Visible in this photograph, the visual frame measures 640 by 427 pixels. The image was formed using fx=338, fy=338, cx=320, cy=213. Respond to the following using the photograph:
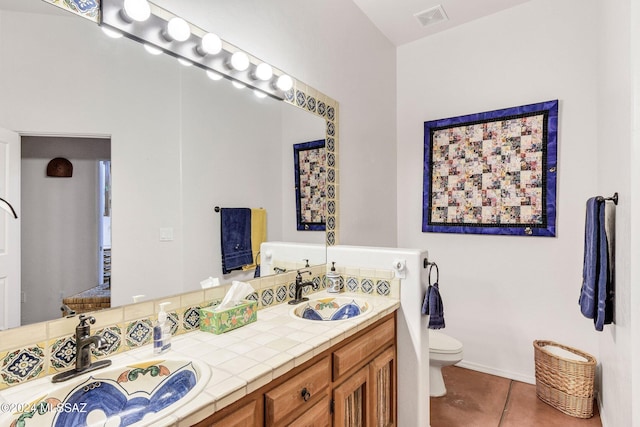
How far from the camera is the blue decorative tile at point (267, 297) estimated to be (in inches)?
68.7

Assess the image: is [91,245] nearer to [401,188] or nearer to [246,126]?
[246,126]

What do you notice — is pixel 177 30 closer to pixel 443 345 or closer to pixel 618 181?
pixel 618 181

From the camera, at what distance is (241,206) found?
1722 mm

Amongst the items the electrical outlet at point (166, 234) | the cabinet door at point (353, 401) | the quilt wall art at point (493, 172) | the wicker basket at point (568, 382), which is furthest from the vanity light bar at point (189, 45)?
the wicker basket at point (568, 382)

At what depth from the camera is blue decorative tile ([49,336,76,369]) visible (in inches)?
39.6

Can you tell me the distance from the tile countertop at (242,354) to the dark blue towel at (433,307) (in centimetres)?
35

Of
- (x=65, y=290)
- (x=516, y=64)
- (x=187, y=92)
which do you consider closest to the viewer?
(x=65, y=290)

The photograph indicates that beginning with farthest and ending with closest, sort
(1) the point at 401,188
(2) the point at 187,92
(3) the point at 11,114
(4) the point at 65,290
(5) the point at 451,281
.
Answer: (1) the point at 401,188 → (5) the point at 451,281 → (2) the point at 187,92 → (4) the point at 65,290 → (3) the point at 11,114

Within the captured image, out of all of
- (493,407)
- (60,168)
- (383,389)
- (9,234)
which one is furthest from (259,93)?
(493,407)

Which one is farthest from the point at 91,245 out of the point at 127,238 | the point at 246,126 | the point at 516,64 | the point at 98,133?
the point at 516,64

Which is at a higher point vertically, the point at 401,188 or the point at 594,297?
the point at 401,188

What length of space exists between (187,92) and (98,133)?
434 mm

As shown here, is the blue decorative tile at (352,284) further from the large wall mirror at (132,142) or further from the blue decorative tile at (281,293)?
the large wall mirror at (132,142)

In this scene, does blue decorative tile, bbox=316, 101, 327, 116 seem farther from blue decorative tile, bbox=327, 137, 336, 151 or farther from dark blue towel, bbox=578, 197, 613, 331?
dark blue towel, bbox=578, 197, 613, 331
